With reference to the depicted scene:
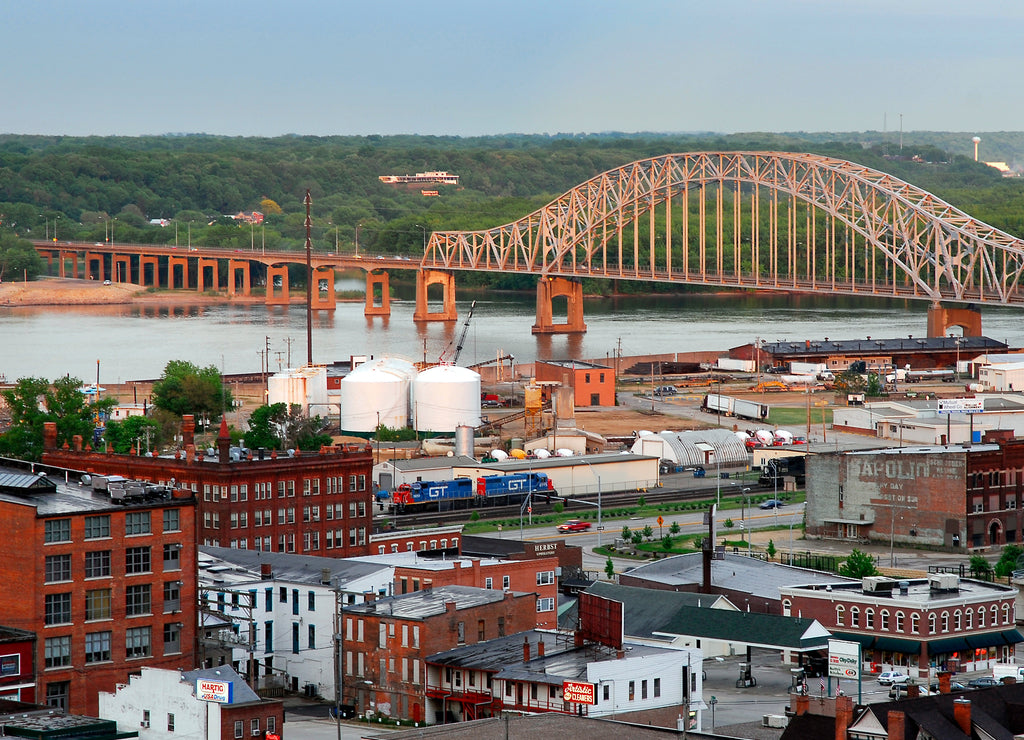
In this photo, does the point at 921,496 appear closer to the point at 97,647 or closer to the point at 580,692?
the point at 580,692

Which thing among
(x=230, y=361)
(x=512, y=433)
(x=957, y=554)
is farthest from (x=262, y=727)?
(x=230, y=361)

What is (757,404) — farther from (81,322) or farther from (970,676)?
(81,322)

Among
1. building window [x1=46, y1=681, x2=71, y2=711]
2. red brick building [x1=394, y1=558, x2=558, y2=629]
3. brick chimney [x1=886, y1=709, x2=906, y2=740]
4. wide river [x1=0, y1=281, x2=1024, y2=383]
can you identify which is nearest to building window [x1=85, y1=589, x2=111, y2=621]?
building window [x1=46, y1=681, x2=71, y2=711]

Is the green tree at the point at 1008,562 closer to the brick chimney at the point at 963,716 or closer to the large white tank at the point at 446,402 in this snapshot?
the brick chimney at the point at 963,716

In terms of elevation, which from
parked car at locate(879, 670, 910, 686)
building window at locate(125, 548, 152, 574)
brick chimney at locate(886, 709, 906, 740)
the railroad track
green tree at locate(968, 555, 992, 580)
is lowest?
parked car at locate(879, 670, 910, 686)

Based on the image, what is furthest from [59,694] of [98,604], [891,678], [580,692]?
[891,678]

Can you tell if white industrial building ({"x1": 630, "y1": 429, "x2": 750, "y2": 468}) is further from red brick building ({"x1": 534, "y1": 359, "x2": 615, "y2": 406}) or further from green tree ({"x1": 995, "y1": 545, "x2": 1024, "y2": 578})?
green tree ({"x1": 995, "y1": 545, "x2": 1024, "y2": 578})
